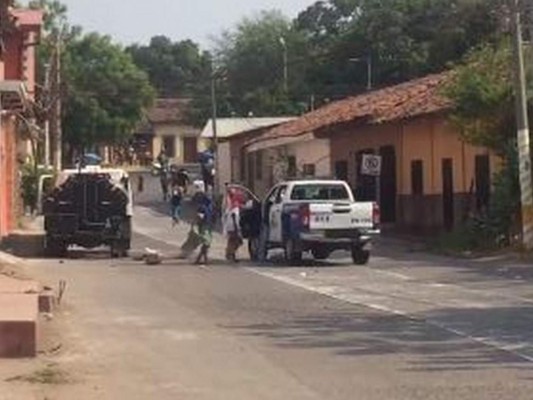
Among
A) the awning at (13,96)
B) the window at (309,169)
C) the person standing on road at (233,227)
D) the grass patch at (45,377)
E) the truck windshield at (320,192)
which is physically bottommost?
the grass patch at (45,377)

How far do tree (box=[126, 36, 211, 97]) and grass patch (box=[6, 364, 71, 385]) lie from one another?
103 metres

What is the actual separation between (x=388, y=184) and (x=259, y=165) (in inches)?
844

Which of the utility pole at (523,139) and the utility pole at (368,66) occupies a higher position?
the utility pole at (368,66)

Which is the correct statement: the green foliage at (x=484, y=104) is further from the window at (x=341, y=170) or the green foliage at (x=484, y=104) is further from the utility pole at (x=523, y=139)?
the window at (x=341, y=170)

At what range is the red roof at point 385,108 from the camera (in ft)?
121

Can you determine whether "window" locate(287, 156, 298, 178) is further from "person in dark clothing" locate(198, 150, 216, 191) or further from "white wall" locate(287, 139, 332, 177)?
"person in dark clothing" locate(198, 150, 216, 191)

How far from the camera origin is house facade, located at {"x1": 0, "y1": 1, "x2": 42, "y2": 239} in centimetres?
3477

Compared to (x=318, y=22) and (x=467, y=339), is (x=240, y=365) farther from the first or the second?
(x=318, y=22)

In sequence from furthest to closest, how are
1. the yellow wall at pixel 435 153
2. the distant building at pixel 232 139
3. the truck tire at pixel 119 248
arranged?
the distant building at pixel 232 139
the yellow wall at pixel 435 153
the truck tire at pixel 119 248

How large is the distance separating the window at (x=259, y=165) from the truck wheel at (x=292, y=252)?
114ft

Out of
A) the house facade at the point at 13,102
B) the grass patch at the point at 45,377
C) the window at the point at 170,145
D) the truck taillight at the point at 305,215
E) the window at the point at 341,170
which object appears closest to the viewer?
the grass patch at the point at 45,377

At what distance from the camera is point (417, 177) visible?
40.4m

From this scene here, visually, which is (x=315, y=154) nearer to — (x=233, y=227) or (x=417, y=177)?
(x=417, y=177)

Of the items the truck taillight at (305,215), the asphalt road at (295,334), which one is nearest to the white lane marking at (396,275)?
the asphalt road at (295,334)
